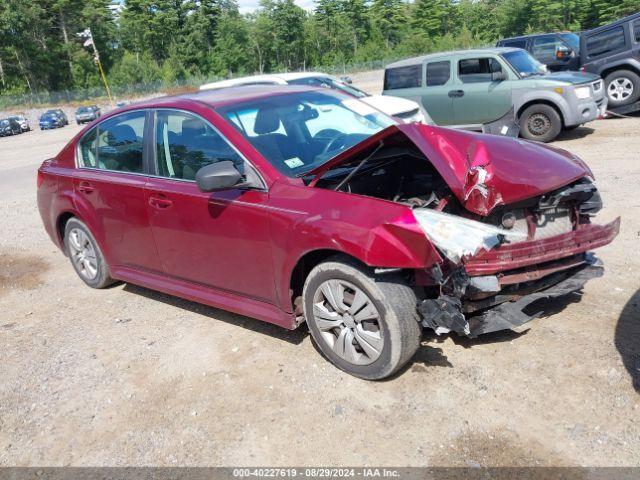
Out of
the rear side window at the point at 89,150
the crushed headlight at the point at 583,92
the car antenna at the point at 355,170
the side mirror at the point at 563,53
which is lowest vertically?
the crushed headlight at the point at 583,92

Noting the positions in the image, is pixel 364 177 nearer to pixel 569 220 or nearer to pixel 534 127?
pixel 569 220

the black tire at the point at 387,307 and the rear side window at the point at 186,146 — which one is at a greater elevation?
the rear side window at the point at 186,146

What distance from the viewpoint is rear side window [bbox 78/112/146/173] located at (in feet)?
15.5

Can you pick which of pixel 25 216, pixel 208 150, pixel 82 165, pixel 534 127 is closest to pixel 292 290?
pixel 208 150

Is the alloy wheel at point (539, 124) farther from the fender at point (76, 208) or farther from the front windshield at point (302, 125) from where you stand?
the fender at point (76, 208)

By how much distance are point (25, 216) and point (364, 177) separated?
7.74 m

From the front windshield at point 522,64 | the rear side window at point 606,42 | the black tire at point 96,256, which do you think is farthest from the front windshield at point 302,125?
the rear side window at point 606,42

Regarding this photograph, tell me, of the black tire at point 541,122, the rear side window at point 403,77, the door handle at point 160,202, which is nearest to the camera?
the door handle at point 160,202

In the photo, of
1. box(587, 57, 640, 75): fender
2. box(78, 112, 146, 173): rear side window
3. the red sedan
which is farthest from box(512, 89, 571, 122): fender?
box(78, 112, 146, 173): rear side window

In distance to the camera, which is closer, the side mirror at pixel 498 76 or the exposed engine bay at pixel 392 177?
the exposed engine bay at pixel 392 177

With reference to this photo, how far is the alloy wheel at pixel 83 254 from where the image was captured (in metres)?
5.57

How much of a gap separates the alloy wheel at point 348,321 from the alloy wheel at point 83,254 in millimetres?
A: 2868

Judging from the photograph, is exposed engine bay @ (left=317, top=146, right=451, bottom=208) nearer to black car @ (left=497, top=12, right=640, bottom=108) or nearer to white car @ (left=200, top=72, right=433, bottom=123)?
white car @ (left=200, top=72, right=433, bottom=123)

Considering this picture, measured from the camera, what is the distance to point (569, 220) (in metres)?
3.77
